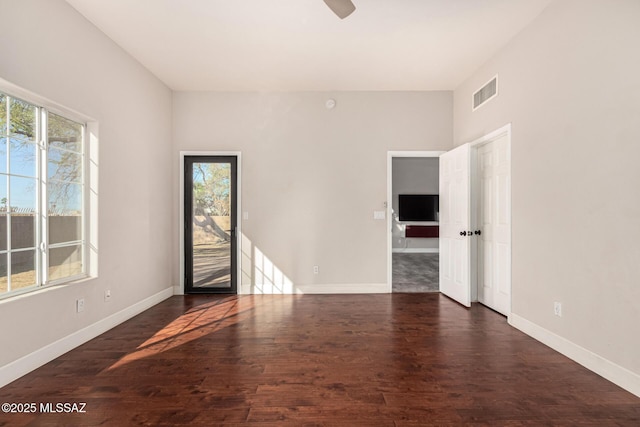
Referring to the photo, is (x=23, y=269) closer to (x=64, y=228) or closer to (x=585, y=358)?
(x=64, y=228)

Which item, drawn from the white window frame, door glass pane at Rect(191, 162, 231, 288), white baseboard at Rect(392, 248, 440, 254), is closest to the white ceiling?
the white window frame

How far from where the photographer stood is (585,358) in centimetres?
251

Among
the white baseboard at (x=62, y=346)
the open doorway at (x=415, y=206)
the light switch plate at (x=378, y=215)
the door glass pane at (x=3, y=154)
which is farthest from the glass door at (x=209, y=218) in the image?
the open doorway at (x=415, y=206)

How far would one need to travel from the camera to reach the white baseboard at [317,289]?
482 cm

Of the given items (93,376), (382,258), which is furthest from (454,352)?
(93,376)

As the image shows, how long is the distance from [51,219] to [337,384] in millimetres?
2838

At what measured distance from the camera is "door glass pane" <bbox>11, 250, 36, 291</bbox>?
8.00 ft

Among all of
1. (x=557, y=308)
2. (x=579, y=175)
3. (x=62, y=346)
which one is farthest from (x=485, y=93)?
(x=62, y=346)

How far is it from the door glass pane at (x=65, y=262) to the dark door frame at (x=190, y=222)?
1.73 meters

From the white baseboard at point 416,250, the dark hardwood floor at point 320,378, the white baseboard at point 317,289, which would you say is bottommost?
the dark hardwood floor at point 320,378

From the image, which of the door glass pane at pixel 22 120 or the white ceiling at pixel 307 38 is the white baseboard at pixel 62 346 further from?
the white ceiling at pixel 307 38

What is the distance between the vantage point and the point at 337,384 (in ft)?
7.39

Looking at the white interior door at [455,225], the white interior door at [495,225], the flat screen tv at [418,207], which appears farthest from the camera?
the flat screen tv at [418,207]

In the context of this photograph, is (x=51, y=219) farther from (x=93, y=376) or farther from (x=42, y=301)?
(x=93, y=376)
